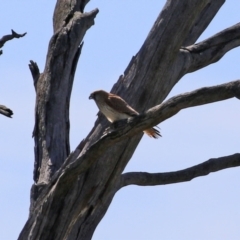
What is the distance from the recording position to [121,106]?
7184 mm

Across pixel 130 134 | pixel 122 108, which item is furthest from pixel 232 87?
pixel 122 108

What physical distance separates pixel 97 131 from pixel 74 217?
765 millimetres

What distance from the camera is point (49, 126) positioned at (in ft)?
24.7

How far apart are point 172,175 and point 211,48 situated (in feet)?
4.10

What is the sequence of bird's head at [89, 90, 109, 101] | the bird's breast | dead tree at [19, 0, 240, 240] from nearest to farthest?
dead tree at [19, 0, 240, 240]
the bird's breast
bird's head at [89, 90, 109, 101]

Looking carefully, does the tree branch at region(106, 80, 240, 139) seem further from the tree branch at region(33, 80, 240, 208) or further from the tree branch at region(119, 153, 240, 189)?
the tree branch at region(119, 153, 240, 189)

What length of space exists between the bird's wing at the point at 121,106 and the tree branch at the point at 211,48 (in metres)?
0.95

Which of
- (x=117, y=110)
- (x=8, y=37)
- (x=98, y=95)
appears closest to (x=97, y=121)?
(x=98, y=95)

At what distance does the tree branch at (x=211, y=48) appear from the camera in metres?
7.97

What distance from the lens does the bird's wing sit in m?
7.14

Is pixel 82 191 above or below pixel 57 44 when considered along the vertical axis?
below

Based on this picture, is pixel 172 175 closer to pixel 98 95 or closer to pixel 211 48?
pixel 98 95

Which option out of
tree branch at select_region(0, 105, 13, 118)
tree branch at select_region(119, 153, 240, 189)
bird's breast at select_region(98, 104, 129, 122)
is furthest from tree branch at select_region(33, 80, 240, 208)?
tree branch at select_region(119, 153, 240, 189)

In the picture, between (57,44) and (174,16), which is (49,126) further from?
(174,16)
